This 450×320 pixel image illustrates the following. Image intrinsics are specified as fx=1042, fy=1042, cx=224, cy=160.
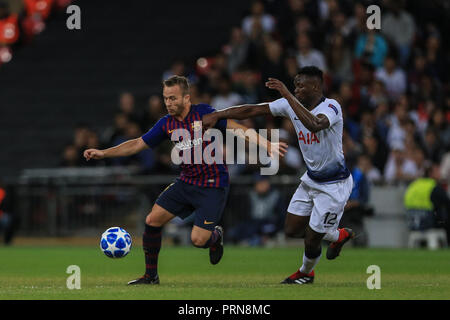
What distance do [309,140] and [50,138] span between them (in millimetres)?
16258

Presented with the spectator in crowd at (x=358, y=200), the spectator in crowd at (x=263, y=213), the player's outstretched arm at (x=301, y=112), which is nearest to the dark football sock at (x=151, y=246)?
the player's outstretched arm at (x=301, y=112)

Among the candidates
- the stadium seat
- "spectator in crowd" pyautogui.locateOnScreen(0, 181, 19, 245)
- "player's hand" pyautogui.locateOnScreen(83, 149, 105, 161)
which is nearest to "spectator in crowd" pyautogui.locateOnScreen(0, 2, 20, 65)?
"spectator in crowd" pyautogui.locateOnScreen(0, 181, 19, 245)

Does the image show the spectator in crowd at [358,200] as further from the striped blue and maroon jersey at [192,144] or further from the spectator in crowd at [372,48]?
the striped blue and maroon jersey at [192,144]

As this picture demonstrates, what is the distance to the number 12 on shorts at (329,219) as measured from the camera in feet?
37.3

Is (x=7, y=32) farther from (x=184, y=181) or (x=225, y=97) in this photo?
(x=184, y=181)

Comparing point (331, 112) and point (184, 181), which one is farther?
point (184, 181)

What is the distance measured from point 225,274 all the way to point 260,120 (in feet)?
29.9

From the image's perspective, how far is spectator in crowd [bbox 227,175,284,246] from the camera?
21.5m

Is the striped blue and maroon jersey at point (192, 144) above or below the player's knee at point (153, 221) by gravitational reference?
above

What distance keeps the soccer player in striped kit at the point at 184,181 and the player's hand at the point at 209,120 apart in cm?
25

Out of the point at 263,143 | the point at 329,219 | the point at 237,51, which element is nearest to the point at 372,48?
the point at 237,51

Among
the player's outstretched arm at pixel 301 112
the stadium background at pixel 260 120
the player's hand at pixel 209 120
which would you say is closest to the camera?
the player's outstretched arm at pixel 301 112

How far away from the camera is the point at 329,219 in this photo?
11.4 meters
